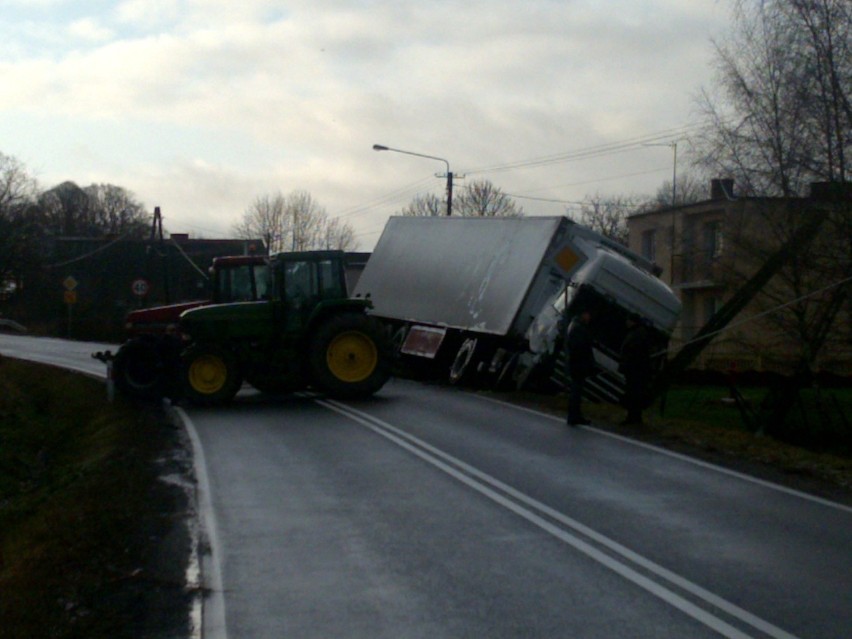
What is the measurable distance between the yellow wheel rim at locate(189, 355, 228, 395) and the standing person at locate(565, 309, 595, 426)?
6601 mm

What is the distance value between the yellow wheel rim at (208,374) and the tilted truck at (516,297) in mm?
6229

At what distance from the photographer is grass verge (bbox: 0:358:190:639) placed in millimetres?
7766

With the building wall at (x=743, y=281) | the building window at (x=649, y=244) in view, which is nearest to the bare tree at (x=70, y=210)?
the building window at (x=649, y=244)

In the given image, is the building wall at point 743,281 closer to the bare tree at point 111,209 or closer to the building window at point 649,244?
the building window at point 649,244

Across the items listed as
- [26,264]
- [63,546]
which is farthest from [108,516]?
[26,264]

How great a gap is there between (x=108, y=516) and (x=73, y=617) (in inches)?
146

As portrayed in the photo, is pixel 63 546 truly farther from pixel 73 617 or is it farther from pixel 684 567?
pixel 684 567

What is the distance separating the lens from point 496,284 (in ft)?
86.2

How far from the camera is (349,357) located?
22.3 metres

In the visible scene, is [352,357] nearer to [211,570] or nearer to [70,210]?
[211,570]

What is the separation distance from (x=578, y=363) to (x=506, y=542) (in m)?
8.86

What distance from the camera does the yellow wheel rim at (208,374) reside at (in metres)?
21.8

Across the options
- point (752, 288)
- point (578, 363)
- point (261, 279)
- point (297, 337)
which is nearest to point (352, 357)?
point (297, 337)

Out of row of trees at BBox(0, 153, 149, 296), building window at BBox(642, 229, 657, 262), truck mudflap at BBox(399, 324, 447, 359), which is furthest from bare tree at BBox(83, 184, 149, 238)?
truck mudflap at BBox(399, 324, 447, 359)
